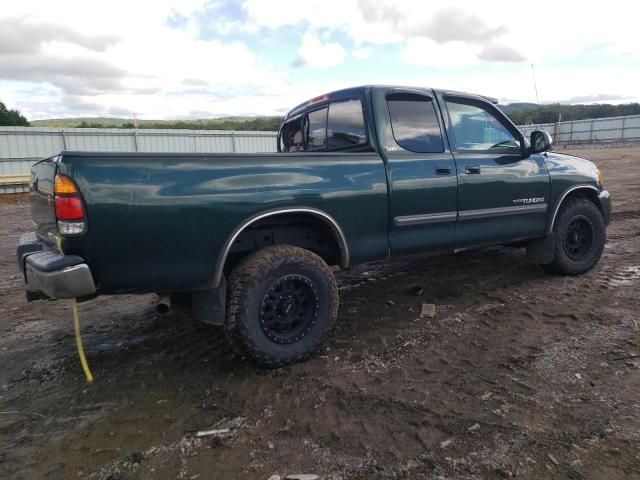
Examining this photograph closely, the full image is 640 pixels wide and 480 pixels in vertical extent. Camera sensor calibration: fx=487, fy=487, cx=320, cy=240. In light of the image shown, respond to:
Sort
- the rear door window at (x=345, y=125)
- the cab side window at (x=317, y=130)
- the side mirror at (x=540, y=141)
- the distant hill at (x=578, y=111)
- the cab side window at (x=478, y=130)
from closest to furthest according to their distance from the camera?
the rear door window at (x=345, y=125)
the cab side window at (x=478, y=130)
the cab side window at (x=317, y=130)
the side mirror at (x=540, y=141)
the distant hill at (x=578, y=111)

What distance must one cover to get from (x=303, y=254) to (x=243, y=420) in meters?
1.15

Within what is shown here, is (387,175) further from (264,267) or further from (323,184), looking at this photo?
(264,267)

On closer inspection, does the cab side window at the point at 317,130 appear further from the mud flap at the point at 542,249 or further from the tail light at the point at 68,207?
the mud flap at the point at 542,249

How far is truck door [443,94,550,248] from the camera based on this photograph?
13.9 feet

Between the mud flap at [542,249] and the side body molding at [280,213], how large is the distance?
2528mm

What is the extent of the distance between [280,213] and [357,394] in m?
1.25

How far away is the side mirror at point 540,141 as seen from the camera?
456 cm

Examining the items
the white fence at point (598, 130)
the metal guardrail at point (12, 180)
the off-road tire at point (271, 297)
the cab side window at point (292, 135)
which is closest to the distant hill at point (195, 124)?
the metal guardrail at point (12, 180)

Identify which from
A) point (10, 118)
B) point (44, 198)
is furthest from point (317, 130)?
point (10, 118)

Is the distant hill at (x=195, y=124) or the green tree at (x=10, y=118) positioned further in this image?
the green tree at (x=10, y=118)

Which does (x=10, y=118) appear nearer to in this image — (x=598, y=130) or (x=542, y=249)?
(x=542, y=249)

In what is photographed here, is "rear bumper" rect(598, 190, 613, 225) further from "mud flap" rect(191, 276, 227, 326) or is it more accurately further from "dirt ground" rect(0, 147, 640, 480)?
"mud flap" rect(191, 276, 227, 326)

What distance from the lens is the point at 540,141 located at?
15.1ft

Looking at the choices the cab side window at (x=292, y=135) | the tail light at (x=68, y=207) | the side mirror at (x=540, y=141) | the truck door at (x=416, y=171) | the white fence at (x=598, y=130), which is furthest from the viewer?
the white fence at (x=598, y=130)
